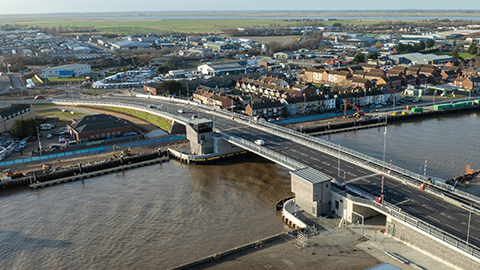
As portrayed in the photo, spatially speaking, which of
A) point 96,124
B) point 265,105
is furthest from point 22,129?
point 265,105

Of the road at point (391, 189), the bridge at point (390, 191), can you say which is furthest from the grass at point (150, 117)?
the road at point (391, 189)

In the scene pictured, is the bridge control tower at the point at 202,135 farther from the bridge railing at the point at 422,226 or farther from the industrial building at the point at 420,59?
the industrial building at the point at 420,59

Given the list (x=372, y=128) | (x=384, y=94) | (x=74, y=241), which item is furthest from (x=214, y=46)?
(x=74, y=241)

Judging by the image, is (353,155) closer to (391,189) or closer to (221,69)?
(391,189)

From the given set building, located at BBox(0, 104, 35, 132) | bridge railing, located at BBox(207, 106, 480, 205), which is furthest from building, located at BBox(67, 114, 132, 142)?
bridge railing, located at BBox(207, 106, 480, 205)

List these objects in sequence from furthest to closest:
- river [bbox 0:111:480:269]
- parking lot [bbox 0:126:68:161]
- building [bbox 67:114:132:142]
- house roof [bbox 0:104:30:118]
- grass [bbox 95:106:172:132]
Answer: house roof [bbox 0:104:30:118]
grass [bbox 95:106:172:132]
building [bbox 67:114:132:142]
parking lot [bbox 0:126:68:161]
river [bbox 0:111:480:269]

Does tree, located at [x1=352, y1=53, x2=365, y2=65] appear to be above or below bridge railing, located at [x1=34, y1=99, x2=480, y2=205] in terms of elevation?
above

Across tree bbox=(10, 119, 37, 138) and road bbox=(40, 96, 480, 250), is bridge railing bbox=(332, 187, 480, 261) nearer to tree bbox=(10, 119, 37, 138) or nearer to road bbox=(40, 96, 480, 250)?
road bbox=(40, 96, 480, 250)
